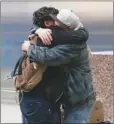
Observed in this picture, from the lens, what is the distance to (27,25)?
600cm

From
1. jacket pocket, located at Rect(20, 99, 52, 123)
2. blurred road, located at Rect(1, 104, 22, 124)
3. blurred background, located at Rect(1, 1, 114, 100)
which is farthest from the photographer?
blurred background, located at Rect(1, 1, 114, 100)

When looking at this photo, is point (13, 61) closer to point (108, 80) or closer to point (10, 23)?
point (10, 23)

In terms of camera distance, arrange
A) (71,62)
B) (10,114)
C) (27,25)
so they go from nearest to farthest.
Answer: (71,62)
(10,114)
(27,25)

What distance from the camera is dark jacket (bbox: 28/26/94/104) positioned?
2.76 metres

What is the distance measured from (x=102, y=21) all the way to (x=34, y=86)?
304cm

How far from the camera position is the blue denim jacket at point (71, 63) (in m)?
2.75

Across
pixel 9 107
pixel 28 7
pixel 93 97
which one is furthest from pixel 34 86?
pixel 28 7

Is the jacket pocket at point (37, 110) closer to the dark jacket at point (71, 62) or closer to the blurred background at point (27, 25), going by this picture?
the dark jacket at point (71, 62)

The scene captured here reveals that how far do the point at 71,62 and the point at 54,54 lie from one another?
0.18 m

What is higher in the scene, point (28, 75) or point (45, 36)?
point (45, 36)

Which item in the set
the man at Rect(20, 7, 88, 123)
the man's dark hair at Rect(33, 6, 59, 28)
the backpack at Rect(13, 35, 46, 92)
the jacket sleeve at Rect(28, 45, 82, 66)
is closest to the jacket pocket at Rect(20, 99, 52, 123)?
the man at Rect(20, 7, 88, 123)

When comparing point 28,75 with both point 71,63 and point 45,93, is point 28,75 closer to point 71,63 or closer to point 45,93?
point 45,93

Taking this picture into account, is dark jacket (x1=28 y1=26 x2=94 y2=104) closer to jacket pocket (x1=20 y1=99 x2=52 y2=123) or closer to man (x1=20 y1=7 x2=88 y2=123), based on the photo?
man (x1=20 y1=7 x2=88 y2=123)

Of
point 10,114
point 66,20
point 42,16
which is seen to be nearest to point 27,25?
point 10,114
